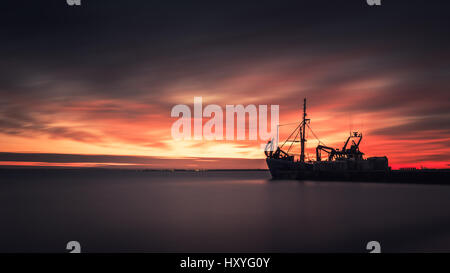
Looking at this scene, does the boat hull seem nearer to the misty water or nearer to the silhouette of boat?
the silhouette of boat

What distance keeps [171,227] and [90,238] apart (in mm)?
7233

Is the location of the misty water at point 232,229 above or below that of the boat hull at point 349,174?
below

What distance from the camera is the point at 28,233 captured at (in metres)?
26.3

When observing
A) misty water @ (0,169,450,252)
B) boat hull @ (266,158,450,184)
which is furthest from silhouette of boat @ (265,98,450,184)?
misty water @ (0,169,450,252)

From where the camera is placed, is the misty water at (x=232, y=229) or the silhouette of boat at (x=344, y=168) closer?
the misty water at (x=232, y=229)

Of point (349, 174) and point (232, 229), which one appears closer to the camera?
point (232, 229)

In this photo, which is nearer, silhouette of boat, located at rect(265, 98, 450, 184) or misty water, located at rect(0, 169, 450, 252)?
misty water, located at rect(0, 169, 450, 252)

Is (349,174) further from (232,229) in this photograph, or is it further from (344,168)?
(232,229)

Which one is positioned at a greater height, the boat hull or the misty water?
the boat hull

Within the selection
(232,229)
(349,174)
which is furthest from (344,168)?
(232,229)

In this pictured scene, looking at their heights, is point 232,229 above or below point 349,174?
below

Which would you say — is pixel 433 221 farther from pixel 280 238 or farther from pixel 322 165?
pixel 322 165

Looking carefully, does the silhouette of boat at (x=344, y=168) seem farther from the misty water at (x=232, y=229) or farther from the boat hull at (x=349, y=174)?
the misty water at (x=232, y=229)

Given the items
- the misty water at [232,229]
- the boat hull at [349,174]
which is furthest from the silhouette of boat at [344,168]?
the misty water at [232,229]
